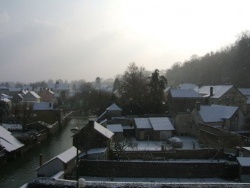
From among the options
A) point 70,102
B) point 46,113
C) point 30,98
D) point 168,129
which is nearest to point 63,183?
point 168,129

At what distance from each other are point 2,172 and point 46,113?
30120 millimetres

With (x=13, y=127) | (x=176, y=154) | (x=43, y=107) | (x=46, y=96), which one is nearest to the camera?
(x=176, y=154)

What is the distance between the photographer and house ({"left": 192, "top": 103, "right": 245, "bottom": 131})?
1576 inches

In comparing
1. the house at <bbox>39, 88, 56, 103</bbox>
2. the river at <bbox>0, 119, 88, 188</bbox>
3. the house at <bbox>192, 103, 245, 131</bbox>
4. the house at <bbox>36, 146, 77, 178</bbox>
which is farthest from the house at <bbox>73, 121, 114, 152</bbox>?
the house at <bbox>39, 88, 56, 103</bbox>

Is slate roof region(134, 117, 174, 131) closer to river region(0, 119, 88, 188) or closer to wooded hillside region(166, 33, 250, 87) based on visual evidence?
river region(0, 119, 88, 188)

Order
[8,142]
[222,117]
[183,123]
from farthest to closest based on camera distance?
[183,123]
[222,117]
[8,142]

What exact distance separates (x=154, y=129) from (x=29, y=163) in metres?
15.4

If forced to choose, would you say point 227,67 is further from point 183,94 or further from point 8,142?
point 8,142

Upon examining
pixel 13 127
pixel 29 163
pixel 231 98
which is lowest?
pixel 29 163

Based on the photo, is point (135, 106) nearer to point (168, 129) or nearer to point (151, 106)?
point (151, 106)

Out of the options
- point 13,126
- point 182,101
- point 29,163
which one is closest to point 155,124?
point 182,101

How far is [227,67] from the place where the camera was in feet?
286

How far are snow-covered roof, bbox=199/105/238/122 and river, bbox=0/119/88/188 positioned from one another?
57.2 feet

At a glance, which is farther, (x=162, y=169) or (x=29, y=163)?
(x=29, y=163)
